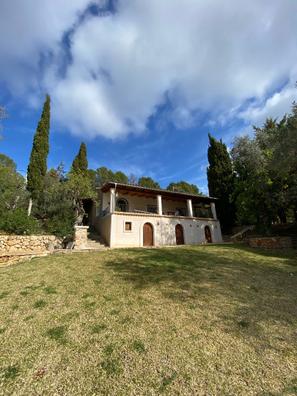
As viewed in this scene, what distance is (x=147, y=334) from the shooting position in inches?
145

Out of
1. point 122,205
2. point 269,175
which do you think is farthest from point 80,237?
point 269,175

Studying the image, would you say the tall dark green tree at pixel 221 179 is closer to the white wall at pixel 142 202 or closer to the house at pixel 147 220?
the house at pixel 147 220

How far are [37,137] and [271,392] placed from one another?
2225 centimetres

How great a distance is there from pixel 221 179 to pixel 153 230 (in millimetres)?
11761

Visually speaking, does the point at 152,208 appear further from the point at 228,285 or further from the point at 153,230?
the point at 228,285

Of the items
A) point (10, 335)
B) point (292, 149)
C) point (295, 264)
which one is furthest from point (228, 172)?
point (10, 335)

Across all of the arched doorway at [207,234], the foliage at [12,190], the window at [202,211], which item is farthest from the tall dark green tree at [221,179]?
the foliage at [12,190]

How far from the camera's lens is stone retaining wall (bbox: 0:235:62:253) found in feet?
33.7

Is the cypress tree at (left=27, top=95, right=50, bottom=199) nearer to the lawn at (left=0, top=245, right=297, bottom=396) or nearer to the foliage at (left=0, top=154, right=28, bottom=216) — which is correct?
the foliage at (left=0, top=154, right=28, bottom=216)

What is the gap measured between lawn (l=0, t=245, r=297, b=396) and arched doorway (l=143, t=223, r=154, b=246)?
398 inches

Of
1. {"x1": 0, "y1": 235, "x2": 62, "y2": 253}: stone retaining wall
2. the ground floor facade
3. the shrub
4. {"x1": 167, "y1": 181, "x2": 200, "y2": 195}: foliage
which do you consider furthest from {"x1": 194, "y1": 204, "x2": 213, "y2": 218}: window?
{"x1": 167, "y1": 181, "x2": 200, "y2": 195}: foliage

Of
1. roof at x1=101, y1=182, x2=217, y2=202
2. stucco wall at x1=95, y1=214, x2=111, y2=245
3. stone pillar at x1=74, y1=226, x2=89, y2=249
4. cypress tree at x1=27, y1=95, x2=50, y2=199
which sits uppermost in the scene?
cypress tree at x1=27, y1=95, x2=50, y2=199

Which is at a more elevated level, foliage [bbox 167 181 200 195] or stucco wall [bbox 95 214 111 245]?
→ foliage [bbox 167 181 200 195]

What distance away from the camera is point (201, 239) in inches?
778
